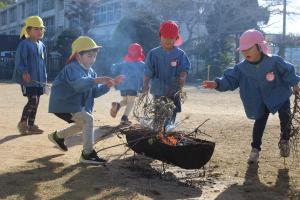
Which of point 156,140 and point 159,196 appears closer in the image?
point 159,196

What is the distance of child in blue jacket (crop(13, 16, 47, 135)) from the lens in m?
7.06

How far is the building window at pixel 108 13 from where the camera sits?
3544cm

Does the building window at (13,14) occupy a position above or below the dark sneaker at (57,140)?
above

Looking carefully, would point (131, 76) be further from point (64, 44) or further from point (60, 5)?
point (60, 5)

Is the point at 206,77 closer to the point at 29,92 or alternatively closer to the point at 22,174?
the point at 29,92

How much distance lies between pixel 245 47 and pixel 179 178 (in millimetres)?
1546

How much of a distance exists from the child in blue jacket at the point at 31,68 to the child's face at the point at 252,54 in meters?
3.20

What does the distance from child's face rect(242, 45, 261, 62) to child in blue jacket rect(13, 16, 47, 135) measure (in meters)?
3.20

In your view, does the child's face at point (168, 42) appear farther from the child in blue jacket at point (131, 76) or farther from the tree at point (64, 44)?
the tree at point (64, 44)

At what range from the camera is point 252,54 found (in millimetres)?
5258

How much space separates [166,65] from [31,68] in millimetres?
2231

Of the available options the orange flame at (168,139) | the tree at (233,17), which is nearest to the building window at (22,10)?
the tree at (233,17)

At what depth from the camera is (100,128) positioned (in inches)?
311

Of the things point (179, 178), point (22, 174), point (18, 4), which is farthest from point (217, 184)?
point (18, 4)
